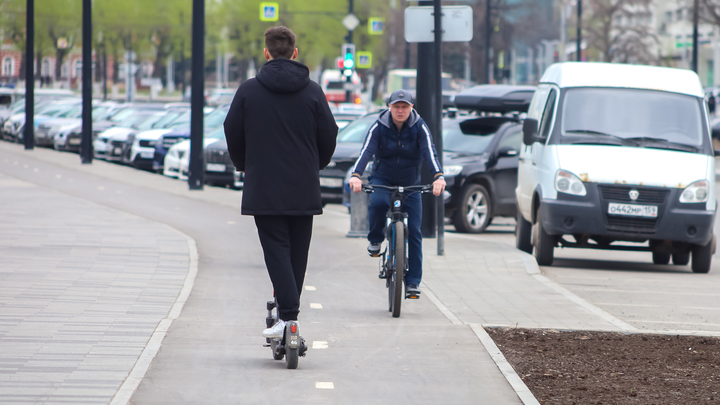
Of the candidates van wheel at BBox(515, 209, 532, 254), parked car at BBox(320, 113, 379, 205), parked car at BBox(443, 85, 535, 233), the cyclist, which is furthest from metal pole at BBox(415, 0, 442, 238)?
the cyclist

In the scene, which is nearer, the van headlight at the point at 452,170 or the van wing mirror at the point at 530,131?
the van wing mirror at the point at 530,131

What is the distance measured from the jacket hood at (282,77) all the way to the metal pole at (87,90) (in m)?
21.3

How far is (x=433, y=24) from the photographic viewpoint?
12031mm

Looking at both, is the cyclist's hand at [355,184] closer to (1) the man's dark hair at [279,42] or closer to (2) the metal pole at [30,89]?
(1) the man's dark hair at [279,42]

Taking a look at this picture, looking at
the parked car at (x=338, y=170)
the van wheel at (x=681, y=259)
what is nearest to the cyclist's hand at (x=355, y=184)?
the van wheel at (x=681, y=259)

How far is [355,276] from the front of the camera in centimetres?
1016

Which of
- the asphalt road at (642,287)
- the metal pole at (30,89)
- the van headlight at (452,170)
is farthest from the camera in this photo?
the metal pole at (30,89)

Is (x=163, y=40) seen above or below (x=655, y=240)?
above

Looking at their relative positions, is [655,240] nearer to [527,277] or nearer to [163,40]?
[527,277]

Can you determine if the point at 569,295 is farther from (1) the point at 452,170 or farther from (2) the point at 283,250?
(1) the point at 452,170

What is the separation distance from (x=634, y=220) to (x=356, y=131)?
8.58m

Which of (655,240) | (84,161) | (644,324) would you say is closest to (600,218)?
(655,240)

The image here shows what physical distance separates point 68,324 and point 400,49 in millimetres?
75509

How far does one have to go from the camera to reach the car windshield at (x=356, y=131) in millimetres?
19094
